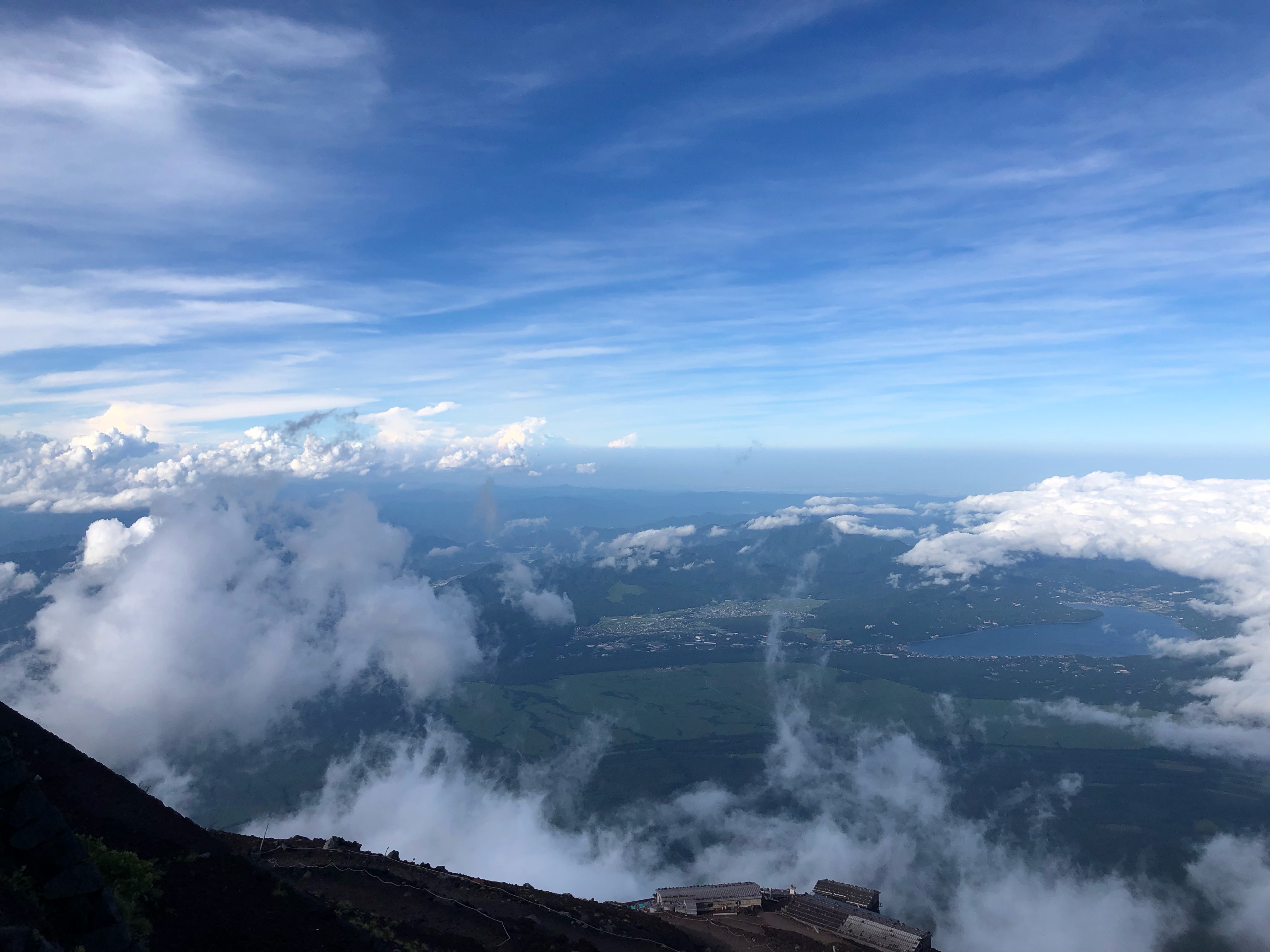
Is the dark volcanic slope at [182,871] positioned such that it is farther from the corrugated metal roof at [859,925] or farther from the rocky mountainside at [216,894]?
the corrugated metal roof at [859,925]

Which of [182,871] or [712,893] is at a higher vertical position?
[182,871]

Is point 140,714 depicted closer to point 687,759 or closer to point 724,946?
point 687,759

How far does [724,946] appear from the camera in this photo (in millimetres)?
50156

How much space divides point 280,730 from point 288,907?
8134 inches

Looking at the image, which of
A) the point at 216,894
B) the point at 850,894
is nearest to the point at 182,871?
the point at 216,894

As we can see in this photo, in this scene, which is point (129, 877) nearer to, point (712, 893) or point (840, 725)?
point (712, 893)

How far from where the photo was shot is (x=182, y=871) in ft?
82.1

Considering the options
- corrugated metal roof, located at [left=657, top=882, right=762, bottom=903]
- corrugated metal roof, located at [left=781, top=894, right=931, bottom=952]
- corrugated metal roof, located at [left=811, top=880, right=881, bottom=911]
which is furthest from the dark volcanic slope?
corrugated metal roof, located at [left=811, top=880, right=881, bottom=911]

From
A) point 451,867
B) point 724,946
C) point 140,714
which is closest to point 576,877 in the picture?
point 451,867

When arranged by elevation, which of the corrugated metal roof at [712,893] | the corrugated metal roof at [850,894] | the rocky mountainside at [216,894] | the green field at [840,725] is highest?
the rocky mountainside at [216,894]

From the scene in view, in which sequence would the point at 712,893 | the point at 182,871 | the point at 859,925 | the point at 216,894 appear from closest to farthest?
Result: 1. the point at 216,894
2. the point at 182,871
3. the point at 859,925
4. the point at 712,893

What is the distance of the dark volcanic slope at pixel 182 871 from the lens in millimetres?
22250

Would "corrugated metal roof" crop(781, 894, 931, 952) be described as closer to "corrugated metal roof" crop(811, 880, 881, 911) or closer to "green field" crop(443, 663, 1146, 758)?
"corrugated metal roof" crop(811, 880, 881, 911)

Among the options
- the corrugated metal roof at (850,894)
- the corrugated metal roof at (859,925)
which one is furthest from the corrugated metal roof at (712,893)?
the corrugated metal roof at (850,894)
